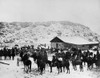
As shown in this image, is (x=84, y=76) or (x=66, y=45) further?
(x=66, y=45)

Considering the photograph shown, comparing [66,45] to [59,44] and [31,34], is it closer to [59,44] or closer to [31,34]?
[59,44]

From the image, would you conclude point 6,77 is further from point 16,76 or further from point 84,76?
point 84,76

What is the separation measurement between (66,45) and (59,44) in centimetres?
229

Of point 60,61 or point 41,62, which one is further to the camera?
point 60,61

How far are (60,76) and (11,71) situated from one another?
5.67m

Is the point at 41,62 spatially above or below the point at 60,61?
above

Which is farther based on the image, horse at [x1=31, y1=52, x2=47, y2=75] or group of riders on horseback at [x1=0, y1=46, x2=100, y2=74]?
group of riders on horseback at [x1=0, y1=46, x2=100, y2=74]

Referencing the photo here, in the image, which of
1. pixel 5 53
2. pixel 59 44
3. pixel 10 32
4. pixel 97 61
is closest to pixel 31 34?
pixel 10 32

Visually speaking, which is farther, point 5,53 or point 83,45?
point 83,45

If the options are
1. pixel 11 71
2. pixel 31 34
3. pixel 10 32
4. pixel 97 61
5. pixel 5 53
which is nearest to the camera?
pixel 11 71

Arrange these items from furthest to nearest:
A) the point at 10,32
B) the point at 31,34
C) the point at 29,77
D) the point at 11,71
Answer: the point at 10,32 → the point at 31,34 → the point at 11,71 → the point at 29,77

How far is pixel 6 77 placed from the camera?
16.6 meters

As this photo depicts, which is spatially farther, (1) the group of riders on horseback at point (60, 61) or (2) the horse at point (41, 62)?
(1) the group of riders on horseback at point (60, 61)

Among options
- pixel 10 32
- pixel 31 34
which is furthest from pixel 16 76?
pixel 10 32
